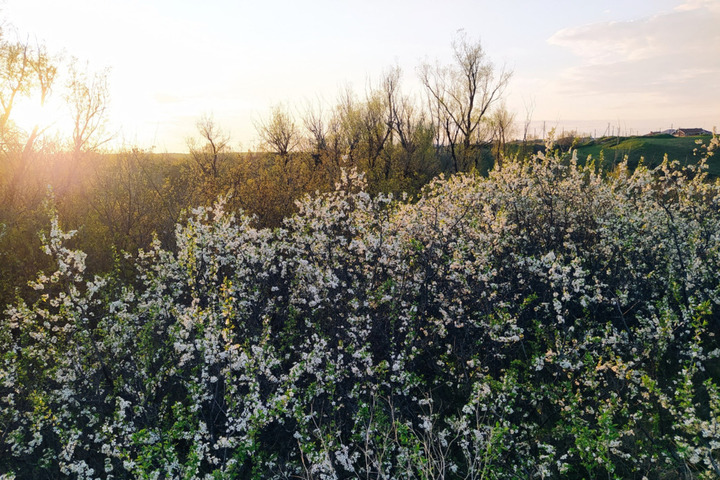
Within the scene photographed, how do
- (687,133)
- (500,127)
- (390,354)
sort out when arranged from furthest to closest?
1. (687,133)
2. (500,127)
3. (390,354)

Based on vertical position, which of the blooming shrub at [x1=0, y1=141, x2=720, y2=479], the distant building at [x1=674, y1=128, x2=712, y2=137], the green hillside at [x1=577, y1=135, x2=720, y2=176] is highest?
the distant building at [x1=674, y1=128, x2=712, y2=137]

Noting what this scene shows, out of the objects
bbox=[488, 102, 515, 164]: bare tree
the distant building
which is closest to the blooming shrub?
bbox=[488, 102, 515, 164]: bare tree

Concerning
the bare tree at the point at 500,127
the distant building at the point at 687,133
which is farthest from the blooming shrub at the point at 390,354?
the distant building at the point at 687,133

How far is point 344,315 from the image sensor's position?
753cm

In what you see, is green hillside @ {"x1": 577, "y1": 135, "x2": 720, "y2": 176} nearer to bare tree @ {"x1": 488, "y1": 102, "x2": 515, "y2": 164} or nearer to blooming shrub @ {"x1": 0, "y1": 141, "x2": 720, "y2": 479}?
bare tree @ {"x1": 488, "y1": 102, "x2": 515, "y2": 164}

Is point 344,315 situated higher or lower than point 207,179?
lower

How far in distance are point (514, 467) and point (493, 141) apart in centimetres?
4518

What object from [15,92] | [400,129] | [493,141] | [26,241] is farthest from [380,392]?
[493,141]

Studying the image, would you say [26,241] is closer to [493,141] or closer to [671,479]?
[671,479]

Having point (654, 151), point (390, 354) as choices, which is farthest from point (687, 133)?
point (390, 354)

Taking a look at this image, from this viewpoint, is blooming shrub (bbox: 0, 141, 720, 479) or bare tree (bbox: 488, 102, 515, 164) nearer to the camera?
blooming shrub (bbox: 0, 141, 720, 479)

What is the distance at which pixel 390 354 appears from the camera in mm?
7117

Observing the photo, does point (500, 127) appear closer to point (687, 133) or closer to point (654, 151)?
point (654, 151)

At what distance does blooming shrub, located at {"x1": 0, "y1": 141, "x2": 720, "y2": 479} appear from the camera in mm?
5777
